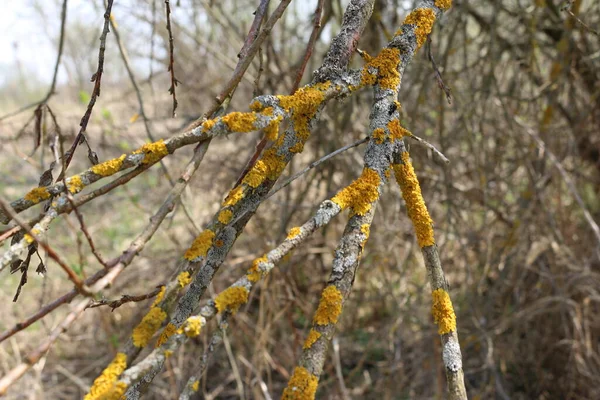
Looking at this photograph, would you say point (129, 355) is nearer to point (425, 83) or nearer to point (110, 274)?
point (110, 274)

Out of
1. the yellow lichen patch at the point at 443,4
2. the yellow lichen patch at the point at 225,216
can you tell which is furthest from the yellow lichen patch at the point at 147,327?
the yellow lichen patch at the point at 443,4

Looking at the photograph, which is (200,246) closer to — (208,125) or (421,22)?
(208,125)

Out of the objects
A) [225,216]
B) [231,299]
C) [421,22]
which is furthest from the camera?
[421,22]

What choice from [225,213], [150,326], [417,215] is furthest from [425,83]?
[150,326]

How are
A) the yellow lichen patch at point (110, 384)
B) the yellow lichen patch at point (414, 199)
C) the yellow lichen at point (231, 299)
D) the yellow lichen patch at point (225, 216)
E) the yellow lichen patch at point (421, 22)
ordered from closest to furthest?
the yellow lichen patch at point (110, 384) → the yellow lichen at point (231, 299) → the yellow lichen patch at point (225, 216) → the yellow lichen patch at point (414, 199) → the yellow lichen patch at point (421, 22)

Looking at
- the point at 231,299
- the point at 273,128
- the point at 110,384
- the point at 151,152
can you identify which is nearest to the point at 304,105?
the point at 273,128

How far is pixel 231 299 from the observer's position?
0.75 m

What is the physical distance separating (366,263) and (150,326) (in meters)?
2.70

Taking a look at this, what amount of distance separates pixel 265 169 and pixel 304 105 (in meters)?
0.14

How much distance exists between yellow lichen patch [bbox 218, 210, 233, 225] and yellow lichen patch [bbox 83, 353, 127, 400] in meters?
0.27

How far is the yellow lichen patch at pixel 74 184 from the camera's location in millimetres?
785

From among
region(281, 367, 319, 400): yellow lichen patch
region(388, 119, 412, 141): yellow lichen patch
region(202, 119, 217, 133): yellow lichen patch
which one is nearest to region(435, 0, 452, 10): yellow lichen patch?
region(388, 119, 412, 141): yellow lichen patch

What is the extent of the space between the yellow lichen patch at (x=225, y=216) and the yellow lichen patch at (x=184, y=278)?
0.38 ft

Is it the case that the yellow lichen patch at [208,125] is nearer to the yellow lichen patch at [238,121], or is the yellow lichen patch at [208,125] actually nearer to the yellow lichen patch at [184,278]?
the yellow lichen patch at [238,121]
